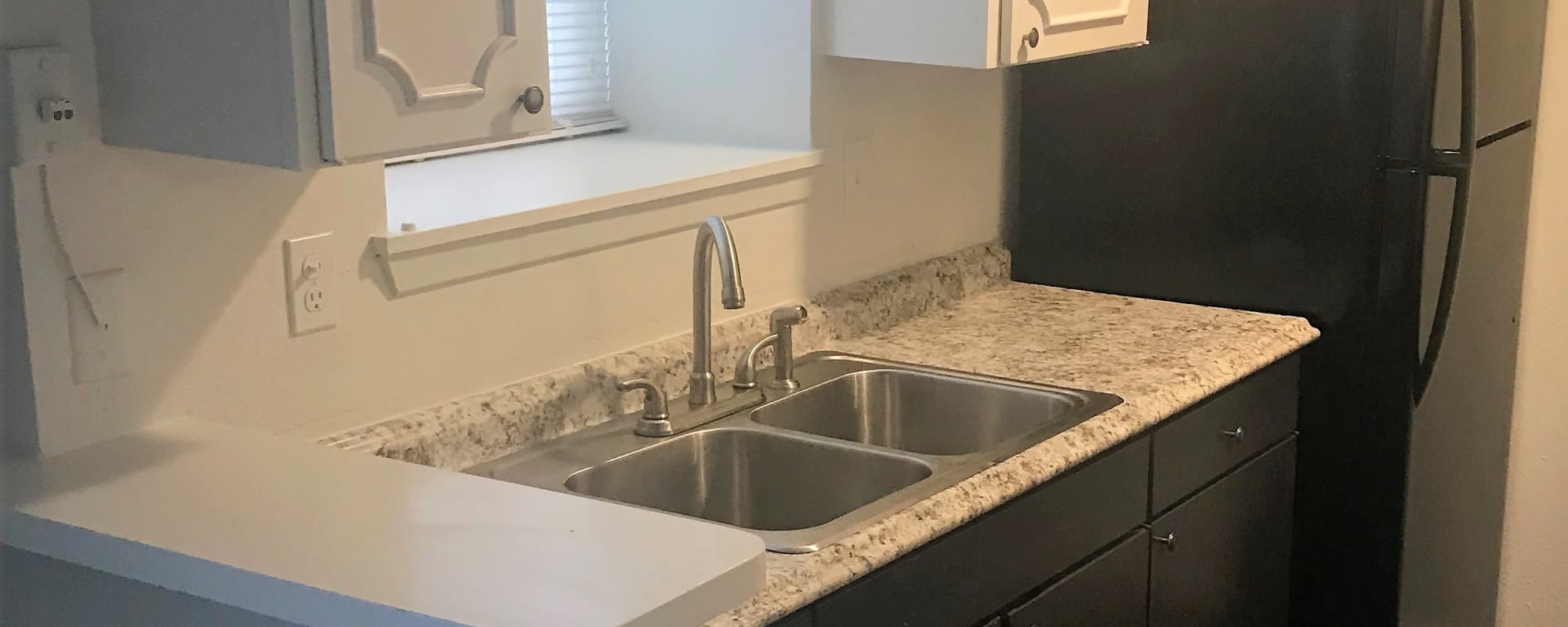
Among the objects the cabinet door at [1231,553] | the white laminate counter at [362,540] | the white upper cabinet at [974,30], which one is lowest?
the cabinet door at [1231,553]

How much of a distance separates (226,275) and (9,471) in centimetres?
29

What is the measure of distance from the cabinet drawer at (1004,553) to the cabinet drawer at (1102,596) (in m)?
0.02

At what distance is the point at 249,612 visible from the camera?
1.33 meters

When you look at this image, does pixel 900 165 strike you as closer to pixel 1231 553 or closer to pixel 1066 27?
pixel 1066 27

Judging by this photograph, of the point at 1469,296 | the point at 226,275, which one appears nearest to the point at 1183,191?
the point at 1469,296

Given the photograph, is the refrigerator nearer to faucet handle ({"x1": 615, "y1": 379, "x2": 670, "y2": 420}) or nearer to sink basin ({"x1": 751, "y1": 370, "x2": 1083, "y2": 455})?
sink basin ({"x1": 751, "y1": 370, "x2": 1083, "y2": 455})

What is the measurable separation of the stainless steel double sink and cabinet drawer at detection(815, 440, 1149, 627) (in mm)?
64

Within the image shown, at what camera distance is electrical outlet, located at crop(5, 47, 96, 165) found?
1416 millimetres

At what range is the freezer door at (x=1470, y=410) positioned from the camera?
2.60 m

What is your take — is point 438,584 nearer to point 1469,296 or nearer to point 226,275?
point 226,275

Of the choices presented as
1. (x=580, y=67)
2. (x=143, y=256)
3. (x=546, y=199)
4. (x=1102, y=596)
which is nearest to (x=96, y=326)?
(x=143, y=256)

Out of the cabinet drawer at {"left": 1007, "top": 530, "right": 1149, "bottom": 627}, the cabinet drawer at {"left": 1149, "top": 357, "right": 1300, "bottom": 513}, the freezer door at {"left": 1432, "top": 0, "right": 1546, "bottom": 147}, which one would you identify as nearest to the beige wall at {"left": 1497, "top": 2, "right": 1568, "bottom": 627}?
the freezer door at {"left": 1432, "top": 0, "right": 1546, "bottom": 147}

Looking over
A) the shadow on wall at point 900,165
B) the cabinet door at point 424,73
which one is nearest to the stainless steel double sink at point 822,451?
the shadow on wall at point 900,165

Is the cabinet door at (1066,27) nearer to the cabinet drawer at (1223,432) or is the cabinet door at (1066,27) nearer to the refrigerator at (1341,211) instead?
the refrigerator at (1341,211)
